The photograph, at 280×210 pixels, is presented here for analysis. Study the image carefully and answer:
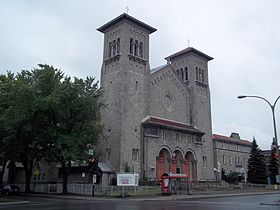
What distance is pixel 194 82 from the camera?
202ft

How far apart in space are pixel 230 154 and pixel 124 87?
4139 cm

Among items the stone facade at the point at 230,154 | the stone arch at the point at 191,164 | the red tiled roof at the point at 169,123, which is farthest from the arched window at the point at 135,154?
the stone facade at the point at 230,154

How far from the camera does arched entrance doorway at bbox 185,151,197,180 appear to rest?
5519 cm

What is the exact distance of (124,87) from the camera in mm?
48438

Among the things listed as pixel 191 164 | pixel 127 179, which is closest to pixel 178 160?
pixel 191 164

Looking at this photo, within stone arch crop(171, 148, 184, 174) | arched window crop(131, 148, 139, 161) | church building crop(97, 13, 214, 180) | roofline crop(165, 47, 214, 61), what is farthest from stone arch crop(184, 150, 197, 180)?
roofline crop(165, 47, 214, 61)

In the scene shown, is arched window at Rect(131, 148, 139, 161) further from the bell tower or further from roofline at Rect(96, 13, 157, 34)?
roofline at Rect(96, 13, 157, 34)

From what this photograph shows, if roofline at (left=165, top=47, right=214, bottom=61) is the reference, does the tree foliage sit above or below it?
below

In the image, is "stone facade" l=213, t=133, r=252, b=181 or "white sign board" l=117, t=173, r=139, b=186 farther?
"stone facade" l=213, t=133, r=252, b=181

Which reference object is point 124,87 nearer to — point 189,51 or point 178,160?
point 178,160

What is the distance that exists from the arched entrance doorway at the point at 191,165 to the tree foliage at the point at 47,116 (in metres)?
20.8

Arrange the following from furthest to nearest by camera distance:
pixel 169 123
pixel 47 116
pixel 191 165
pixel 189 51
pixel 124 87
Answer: pixel 189 51
pixel 191 165
pixel 169 123
pixel 124 87
pixel 47 116

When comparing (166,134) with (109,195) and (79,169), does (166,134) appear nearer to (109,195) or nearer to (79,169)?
(79,169)

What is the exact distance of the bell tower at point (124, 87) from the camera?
153 ft
